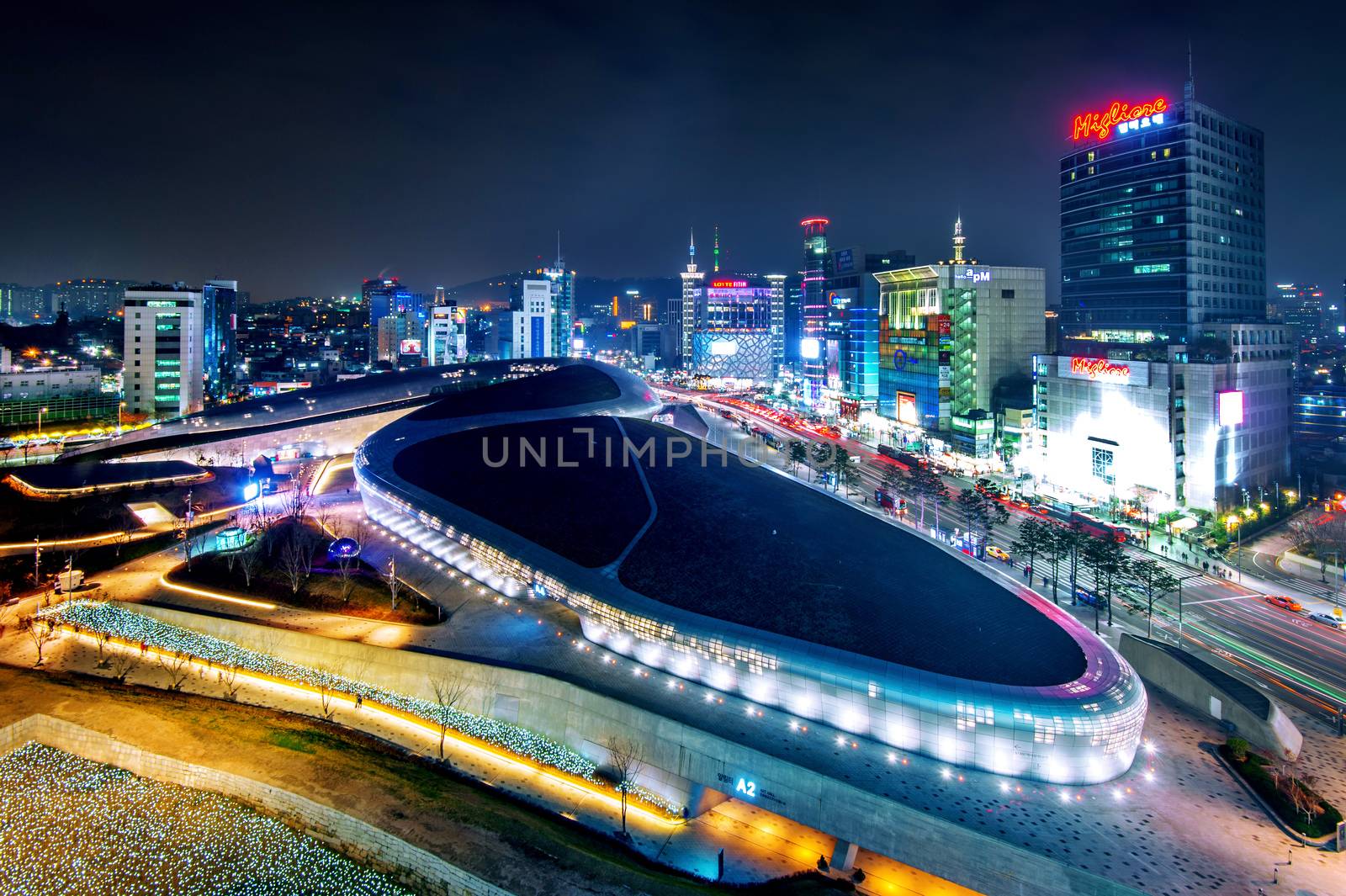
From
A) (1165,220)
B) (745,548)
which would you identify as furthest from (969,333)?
(745,548)

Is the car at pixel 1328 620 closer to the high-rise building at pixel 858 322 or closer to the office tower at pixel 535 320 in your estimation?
the high-rise building at pixel 858 322

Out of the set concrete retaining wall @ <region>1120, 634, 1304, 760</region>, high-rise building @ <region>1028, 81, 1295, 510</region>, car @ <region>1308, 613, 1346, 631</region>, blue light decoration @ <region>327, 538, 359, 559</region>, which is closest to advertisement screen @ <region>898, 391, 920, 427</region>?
high-rise building @ <region>1028, 81, 1295, 510</region>

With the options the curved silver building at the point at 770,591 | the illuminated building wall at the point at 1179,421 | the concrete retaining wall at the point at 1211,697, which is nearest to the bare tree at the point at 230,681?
the curved silver building at the point at 770,591

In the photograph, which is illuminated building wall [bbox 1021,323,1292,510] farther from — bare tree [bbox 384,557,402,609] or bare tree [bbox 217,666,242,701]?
bare tree [bbox 217,666,242,701]

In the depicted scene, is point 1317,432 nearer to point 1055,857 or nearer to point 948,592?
point 948,592

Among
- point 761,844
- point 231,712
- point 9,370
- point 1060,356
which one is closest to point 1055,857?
point 761,844

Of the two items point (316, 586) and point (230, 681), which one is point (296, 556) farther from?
point (230, 681)
